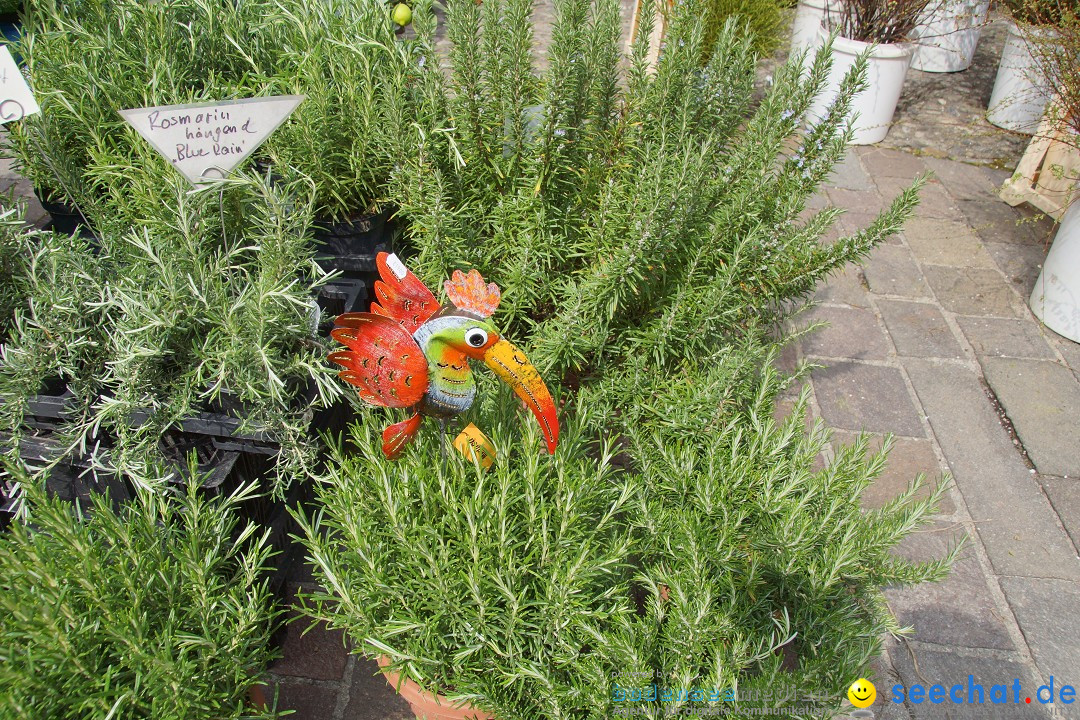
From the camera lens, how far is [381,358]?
1.54 m

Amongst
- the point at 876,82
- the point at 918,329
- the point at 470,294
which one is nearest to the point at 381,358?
the point at 470,294

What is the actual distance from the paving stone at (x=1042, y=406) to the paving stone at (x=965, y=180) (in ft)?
5.79

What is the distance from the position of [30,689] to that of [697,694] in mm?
1203

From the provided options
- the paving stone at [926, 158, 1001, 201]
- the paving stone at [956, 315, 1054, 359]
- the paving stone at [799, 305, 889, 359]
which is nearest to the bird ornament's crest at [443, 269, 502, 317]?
the paving stone at [799, 305, 889, 359]

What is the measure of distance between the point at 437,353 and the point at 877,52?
493 centimetres

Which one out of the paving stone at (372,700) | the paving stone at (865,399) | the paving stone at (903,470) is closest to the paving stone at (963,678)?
the paving stone at (903,470)

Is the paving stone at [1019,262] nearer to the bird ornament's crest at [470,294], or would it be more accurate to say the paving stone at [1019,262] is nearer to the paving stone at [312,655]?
the bird ornament's crest at [470,294]

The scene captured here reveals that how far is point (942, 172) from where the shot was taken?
4992 mm

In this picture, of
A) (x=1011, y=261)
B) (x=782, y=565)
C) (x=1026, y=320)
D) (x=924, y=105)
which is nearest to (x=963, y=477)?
(x=1026, y=320)

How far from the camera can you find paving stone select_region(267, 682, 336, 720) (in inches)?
77.3

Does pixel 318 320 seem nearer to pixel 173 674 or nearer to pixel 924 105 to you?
pixel 173 674

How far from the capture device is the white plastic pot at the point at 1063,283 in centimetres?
347

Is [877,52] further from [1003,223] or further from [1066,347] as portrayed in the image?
[1066,347]

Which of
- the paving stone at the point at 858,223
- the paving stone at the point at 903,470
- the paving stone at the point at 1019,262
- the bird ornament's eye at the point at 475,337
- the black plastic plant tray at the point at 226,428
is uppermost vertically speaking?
the bird ornament's eye at the point at 475,337
